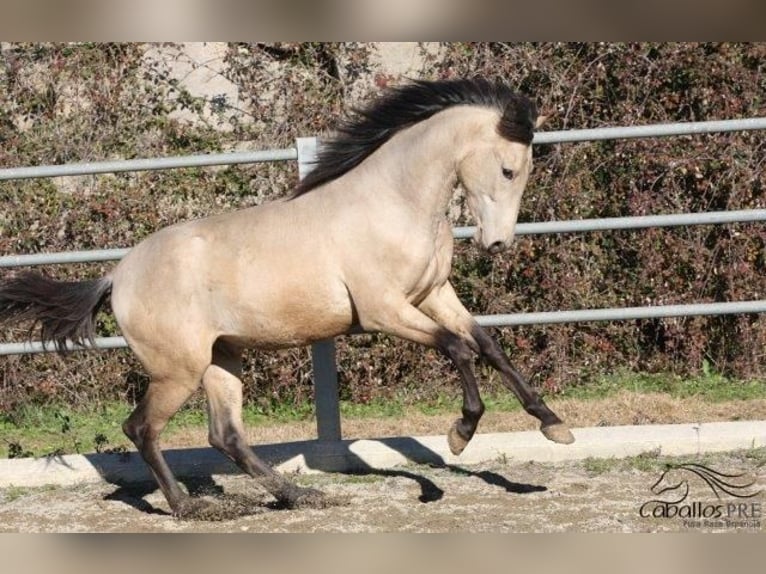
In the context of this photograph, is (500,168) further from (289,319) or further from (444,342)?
(289,319)

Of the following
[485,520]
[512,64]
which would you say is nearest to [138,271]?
[485,520]

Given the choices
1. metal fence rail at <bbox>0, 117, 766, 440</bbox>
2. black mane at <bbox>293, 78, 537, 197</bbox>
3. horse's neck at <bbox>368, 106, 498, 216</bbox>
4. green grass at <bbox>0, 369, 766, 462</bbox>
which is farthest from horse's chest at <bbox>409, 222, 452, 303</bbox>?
green grass at <bbox>0, 369, 766, 462</bbox>

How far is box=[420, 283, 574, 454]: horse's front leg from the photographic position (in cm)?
580

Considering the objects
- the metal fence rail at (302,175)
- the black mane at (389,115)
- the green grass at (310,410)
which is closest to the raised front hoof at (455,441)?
the metal fence rail at (302,175)

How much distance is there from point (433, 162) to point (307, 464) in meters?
1.92

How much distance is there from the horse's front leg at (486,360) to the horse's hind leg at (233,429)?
2.87ft

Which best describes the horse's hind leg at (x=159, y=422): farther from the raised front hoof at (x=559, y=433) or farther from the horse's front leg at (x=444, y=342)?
the raised front hoof at (x=559, y=433)

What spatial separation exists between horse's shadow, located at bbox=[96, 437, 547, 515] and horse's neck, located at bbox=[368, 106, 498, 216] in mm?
1496

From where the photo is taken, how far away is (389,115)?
6230mm

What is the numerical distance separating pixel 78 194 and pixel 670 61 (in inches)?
164

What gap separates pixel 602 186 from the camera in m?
8.57

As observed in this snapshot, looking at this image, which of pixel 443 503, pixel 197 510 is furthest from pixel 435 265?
pixel 197 510

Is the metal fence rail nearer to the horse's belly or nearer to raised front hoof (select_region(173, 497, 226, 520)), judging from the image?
the horse's belly

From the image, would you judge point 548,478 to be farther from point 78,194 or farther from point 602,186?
point 78,194
